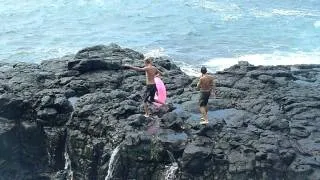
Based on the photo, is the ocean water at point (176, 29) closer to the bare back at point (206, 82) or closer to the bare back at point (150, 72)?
the bare back at point (150, 72)

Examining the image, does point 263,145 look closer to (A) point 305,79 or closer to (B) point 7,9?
(A) point 305,79

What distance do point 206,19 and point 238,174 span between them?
39.8 m

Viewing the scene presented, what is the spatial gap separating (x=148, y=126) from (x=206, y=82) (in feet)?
9.88

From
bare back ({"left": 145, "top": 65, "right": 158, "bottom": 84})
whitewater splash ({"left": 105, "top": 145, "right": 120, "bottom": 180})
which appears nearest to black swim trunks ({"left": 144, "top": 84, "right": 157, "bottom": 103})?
bare back ({"left": 145, "top": 65, "right": 158, "bottom": 84})

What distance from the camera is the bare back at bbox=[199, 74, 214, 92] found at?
67.2 ft

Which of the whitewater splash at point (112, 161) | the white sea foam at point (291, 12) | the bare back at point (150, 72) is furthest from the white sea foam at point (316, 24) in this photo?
the whitewater splash at point (112, 161)

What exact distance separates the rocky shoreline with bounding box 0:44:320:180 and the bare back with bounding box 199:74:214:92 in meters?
1.42

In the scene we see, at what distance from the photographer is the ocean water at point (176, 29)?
4241cm

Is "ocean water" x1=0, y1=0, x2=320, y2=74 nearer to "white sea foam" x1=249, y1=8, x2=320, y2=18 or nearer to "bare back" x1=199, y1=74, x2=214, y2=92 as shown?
"white sea foam" x1=249, y1=8, x2=320, y2=18

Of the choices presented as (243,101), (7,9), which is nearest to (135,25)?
(7,9)

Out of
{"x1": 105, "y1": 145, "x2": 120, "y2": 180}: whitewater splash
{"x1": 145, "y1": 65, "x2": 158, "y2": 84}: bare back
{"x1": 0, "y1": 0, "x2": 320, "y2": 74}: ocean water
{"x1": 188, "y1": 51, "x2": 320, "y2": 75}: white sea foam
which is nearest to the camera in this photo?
{"x1": 105, "y1": 145, "x2": 120, "y2": 180}: whitewater splash

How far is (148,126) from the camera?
21.1 metres

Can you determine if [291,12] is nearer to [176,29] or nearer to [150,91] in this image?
[176,29]

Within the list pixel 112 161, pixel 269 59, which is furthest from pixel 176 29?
pixel 112 161
